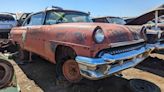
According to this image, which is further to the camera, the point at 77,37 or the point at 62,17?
the point at 62,17

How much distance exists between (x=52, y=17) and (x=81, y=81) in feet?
5.95

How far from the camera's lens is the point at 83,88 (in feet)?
13.6

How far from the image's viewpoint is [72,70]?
4051 millimetres

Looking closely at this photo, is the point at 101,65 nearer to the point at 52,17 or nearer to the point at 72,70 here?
the point at 72,70

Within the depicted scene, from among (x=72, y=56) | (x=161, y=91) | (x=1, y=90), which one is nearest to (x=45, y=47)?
(x=72, y=56)

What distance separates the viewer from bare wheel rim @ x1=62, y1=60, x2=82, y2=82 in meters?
3.95

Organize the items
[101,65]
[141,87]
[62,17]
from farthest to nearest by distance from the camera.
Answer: [62,17], [141,87], [101,65]

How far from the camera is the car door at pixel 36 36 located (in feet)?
16.3

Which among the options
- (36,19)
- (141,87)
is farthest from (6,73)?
(36,19)

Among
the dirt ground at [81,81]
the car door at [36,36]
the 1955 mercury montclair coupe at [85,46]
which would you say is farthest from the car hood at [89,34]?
the dirt ground at [81,81]

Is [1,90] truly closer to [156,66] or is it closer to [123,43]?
[123,43]

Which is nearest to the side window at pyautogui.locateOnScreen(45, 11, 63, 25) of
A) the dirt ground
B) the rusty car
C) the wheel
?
the dirt ground

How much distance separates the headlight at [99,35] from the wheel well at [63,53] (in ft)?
1.98

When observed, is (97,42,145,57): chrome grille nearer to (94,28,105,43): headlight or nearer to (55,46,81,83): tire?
(94,28,105,43): headlight
